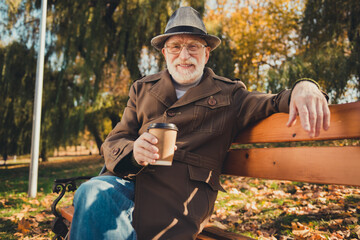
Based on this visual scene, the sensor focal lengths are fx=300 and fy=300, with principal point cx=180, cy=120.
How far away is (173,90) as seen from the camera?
2123 millimetres

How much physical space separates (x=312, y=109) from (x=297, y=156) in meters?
0.43

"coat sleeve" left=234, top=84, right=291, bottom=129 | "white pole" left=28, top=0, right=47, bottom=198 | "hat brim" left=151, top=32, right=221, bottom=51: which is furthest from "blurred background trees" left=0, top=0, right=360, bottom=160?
"coat sleeve" left=234, top=84, right=291, bottom=129

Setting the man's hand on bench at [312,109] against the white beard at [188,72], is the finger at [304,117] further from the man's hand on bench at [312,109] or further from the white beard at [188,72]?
the white beard at [188,72]

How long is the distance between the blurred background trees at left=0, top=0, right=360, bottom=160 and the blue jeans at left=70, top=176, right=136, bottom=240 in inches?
217

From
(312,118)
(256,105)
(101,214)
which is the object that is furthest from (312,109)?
(101,214)

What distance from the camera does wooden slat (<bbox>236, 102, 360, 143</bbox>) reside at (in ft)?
4.41

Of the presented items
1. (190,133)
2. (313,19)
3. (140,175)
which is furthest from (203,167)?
(313,19)

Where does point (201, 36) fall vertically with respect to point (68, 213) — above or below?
above

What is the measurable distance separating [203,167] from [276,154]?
0.45 meters

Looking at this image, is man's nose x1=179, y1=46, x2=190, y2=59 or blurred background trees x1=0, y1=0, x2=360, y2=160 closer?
man's nose x1=179, y1=46, x2=190, y2=59

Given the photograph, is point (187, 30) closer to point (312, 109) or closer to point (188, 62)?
point (188, 62)

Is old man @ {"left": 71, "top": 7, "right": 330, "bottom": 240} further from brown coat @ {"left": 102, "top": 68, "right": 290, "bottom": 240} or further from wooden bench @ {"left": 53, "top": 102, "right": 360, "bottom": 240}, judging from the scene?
wooden bench @ {"left": 53, "top": 102, "right": 360, "bottom": 240}

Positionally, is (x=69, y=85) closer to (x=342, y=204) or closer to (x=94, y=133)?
(x=94, y=133)

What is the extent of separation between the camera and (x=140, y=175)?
181 cm
